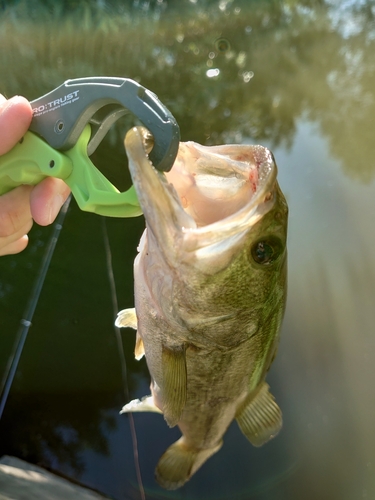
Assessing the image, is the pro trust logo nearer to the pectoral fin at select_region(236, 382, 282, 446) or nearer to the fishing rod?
the pectoral fin at select_region(236, 382, 282, 446)

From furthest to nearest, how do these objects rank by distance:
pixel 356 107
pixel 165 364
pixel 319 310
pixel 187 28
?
pixel 187 28 < pixel 356 107 < pixel 319 310 < pixel 165 364

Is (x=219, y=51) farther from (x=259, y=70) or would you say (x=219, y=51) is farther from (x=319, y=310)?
(x=319, y=310)

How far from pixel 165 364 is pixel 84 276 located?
233cm

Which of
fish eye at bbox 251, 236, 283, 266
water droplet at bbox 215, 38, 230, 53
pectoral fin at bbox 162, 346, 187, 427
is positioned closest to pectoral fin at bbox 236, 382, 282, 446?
pectoral fin at bbox 162, 346, 187, 427

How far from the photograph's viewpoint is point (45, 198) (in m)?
1.24

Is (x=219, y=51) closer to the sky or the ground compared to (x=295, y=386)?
closer to the sky

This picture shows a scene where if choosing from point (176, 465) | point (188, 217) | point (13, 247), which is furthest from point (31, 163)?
point (176, 465)

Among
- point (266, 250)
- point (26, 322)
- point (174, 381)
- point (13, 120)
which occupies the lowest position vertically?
point (26, 322)

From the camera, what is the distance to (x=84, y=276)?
3.50 metres

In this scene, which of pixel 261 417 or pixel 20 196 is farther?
pixel 261 417

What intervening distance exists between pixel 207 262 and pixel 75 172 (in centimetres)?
45

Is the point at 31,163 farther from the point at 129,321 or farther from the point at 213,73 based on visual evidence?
the point at 213,73

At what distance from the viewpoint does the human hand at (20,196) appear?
1072 mm

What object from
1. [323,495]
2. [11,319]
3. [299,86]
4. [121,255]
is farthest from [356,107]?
[11,319]
